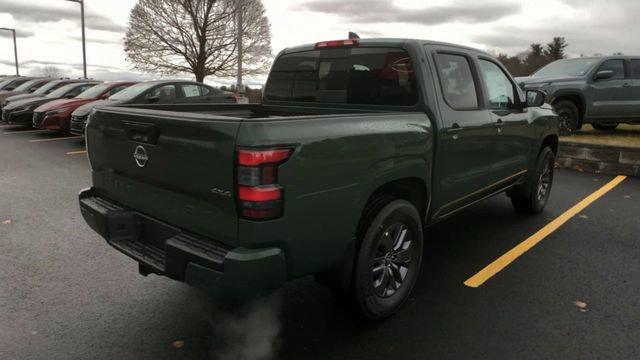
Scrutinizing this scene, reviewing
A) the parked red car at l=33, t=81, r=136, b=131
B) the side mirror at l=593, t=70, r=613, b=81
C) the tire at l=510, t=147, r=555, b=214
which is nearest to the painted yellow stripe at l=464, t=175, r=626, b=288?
the tire at l=510, t=147, r=555, b=214

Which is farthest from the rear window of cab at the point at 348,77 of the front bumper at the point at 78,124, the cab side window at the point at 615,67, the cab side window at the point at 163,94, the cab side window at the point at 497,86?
the cab side window at the point at 615,67

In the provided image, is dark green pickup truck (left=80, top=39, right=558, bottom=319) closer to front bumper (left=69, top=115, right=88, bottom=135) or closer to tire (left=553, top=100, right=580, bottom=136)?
tire (left=553, top=100, right=580, bottom=136)

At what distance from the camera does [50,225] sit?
5.18 meters

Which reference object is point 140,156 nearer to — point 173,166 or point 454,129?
point 173,166

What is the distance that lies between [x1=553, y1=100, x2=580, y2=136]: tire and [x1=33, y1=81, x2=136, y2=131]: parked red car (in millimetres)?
11233

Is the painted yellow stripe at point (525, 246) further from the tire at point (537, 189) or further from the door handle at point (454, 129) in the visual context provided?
the door handle at point (454, 129)

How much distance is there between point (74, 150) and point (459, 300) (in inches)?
379

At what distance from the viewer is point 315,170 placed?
2516 millimetres

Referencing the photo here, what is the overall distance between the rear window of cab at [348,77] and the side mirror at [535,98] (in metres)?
2.20

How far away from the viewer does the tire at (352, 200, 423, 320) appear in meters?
2.99

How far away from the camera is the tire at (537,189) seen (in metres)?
5.61

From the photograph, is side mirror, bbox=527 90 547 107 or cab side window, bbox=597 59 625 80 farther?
cab side window, bbox=597 59 625 80

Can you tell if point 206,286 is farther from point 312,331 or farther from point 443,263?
point 443,263

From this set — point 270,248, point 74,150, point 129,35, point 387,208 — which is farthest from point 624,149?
point 129,35
